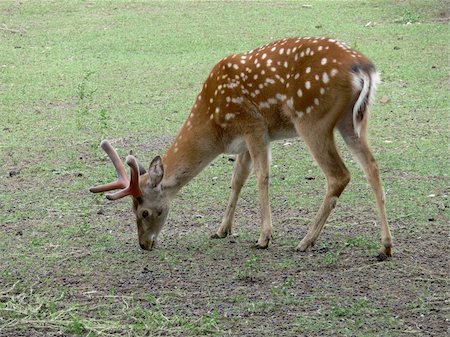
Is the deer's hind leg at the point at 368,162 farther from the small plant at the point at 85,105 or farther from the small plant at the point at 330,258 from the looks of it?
the small plant at the point at 85,105

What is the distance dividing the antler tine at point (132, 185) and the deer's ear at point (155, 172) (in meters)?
0.12

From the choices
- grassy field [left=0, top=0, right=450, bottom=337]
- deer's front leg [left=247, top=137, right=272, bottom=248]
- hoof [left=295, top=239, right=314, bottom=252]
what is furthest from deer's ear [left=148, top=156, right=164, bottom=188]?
hoof [left=295, top=239, right=314, bottom=252]

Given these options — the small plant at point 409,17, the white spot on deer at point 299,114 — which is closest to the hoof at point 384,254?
the white spot on deer at point 299,114

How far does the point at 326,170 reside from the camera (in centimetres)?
607

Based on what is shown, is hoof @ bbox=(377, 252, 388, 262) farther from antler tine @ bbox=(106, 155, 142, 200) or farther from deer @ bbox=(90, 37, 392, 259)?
antler tine @ bbox=(106, 155, 142, 200)

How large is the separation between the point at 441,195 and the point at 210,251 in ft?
6.53

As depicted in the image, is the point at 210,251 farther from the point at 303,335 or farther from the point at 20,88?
the point at 20,88

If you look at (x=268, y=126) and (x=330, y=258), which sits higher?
(x=268, y=126)

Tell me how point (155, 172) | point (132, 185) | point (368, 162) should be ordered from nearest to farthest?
1. point (368, 162)
2. point (132, 185)
3. point (155, 172)

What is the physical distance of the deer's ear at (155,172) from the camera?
20.3ft

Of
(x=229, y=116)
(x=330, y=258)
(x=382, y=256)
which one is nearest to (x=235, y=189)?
(x=229, y=116)

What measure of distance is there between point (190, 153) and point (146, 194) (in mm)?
436

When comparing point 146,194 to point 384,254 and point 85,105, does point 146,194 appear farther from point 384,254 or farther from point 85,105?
point 85,105

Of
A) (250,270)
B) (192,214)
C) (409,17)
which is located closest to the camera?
(250,270)
